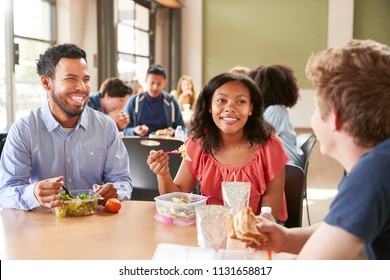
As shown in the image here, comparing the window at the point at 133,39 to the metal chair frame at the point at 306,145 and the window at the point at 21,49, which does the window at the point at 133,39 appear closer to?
the window at the point at 21,49

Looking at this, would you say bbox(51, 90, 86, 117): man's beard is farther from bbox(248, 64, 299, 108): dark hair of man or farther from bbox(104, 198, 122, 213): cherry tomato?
bbox(248, 64, 299, 108): dark hair of man

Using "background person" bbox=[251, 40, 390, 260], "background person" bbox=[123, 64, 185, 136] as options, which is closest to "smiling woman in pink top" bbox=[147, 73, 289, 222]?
"background person" bbox=[251, 40, 390, 260]

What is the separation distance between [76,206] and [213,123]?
2.48ft

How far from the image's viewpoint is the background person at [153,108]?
464 cm

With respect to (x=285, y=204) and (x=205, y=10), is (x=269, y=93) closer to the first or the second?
(x=285, y=204)

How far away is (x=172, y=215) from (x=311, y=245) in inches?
26.3

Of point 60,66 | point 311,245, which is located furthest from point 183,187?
point 311,245

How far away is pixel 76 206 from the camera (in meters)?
1.61

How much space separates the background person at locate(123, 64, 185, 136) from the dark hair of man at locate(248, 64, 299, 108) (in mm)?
1532

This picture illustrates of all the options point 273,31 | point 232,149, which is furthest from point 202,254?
point 273,31

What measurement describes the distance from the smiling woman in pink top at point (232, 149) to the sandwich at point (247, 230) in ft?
2.30

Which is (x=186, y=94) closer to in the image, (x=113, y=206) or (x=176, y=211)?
(x=113, y=206)

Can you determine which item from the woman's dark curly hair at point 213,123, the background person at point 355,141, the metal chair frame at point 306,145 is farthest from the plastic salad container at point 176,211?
the metal chair frame at point 306,145

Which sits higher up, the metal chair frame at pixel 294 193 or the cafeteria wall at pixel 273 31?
the cafeteria wall at pixel 273 31
